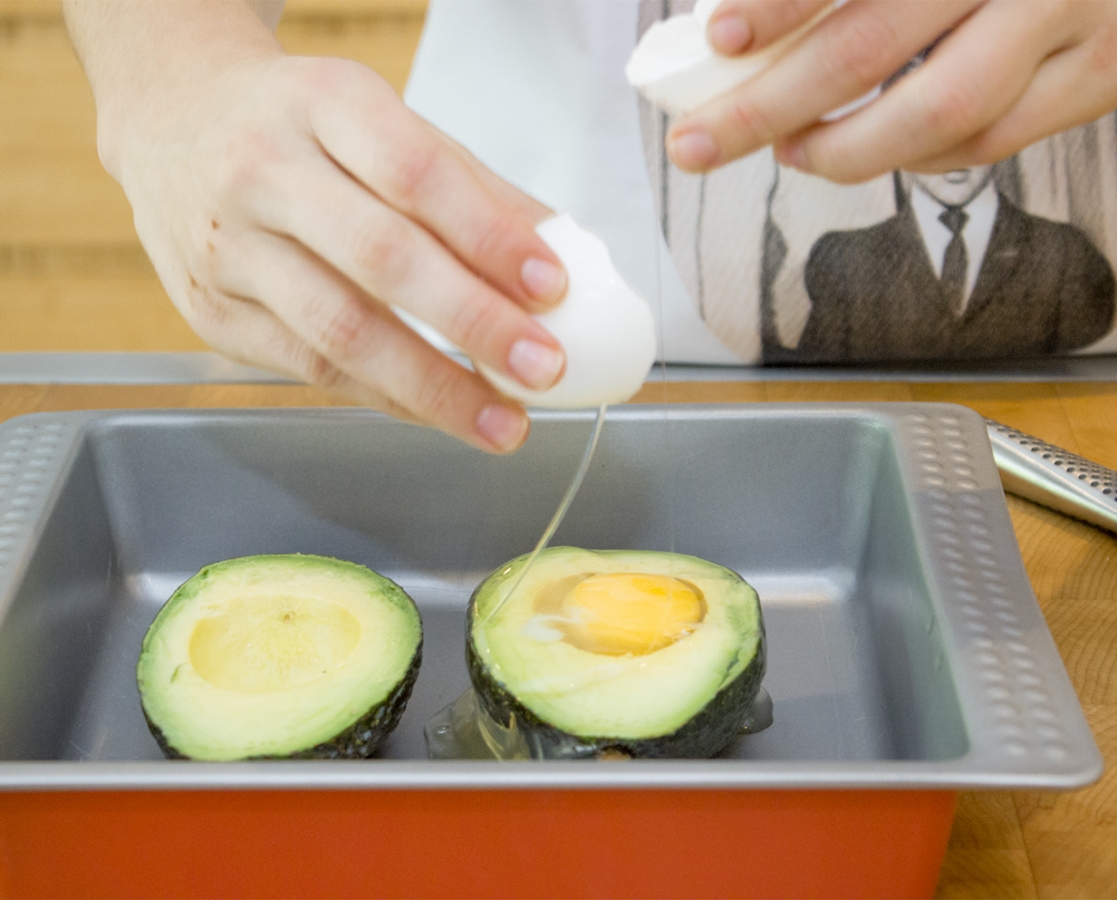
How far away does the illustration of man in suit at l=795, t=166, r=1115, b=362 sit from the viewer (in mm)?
905

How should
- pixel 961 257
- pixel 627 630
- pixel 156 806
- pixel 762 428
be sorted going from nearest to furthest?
pixel 156 806 → pixel 627 630 → pixel 762 428 → pixel 961 257

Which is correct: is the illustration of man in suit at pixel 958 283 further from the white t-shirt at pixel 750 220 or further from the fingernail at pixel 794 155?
the fingernail at pixel 794 155

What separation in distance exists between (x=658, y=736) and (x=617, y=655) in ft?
0.18

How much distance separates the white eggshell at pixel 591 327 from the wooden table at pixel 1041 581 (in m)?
0.28

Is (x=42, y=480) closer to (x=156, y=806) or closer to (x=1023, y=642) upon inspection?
(x=156, y=806)

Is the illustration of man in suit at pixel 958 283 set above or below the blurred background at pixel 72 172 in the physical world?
above

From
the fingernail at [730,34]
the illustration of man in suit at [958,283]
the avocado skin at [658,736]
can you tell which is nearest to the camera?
the fingernail at [730,34]

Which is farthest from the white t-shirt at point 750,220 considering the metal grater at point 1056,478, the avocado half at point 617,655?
the avocado half at point 617,655

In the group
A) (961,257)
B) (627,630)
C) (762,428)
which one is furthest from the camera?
(961,257)

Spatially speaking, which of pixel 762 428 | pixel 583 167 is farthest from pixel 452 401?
pixel 583 167

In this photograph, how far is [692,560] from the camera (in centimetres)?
64

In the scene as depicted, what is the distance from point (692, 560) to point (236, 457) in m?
0.28

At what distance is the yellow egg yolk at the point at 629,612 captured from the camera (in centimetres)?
57

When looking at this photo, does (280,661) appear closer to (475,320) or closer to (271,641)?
(271,641)
